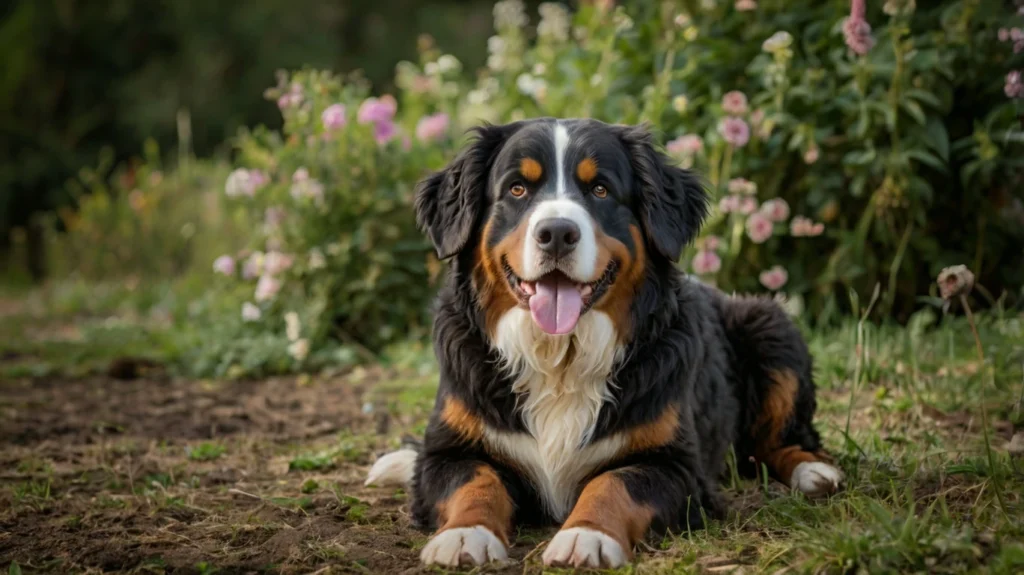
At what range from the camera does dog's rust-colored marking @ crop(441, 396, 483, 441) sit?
351cm

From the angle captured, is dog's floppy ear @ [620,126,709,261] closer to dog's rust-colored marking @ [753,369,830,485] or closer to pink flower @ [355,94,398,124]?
dog's rust-colored marking @ [753,369,830,485]

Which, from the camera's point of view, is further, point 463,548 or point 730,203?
point 730,203

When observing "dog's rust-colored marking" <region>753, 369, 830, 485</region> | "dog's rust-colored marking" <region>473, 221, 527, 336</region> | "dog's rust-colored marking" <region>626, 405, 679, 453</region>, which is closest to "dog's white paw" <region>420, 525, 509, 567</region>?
"dog's rust-colored marking" <region>626, 405, 679, 453</region>

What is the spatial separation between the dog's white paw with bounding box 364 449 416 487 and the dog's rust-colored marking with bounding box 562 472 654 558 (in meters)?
1.08

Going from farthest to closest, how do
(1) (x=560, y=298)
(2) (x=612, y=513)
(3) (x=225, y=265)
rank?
1. (3) (x=225, y=265)
2. (1) (x=560, y=298)
3. (2) (x=612, y=513)

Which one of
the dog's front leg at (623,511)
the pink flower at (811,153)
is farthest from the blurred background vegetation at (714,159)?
the dog's front leg at (623,511)

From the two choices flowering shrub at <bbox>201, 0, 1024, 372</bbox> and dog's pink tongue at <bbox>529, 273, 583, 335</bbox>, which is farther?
flowering shrub at <bbox>201, 0, 1024, 372</bbox>

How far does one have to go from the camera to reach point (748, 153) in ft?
19.7

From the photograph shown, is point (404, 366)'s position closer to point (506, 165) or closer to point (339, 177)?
point (339, 177)

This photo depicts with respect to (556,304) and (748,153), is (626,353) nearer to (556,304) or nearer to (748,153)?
(556,304)

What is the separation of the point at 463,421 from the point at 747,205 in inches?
106

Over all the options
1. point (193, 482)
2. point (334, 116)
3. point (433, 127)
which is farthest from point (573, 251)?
point (433, 127)

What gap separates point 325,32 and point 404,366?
16041 millimetres

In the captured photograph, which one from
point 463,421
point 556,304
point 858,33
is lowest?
point 463,421
